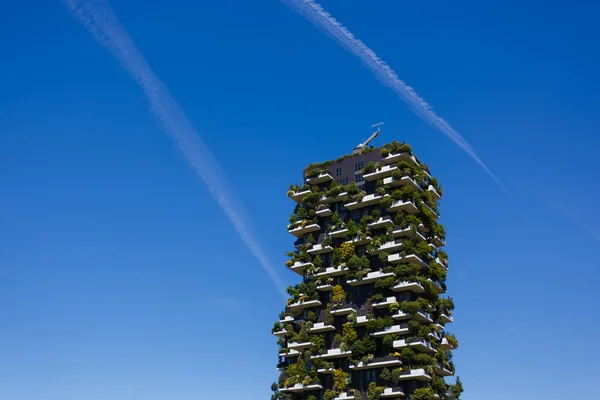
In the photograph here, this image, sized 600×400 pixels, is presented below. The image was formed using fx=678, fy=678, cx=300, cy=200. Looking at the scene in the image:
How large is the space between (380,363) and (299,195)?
1188 inches

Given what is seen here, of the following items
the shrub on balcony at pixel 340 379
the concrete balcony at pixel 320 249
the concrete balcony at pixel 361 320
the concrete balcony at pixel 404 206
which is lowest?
the shrub on balcony at pixel 340 379

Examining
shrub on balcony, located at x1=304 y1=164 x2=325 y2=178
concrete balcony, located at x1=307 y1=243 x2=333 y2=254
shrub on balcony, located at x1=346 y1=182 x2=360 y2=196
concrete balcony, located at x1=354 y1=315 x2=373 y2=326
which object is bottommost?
concrete balcony, located at x1=354 y1=315 x2=373 y2=326

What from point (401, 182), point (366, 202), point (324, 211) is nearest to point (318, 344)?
point (324, 211)

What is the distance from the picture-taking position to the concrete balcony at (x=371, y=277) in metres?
89.1

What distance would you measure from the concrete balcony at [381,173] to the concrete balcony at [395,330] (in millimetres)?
21941

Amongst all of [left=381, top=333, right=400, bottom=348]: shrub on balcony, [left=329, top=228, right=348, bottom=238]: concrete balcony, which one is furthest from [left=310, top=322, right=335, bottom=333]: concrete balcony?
[left=329, top=228, right=348, bottom=238]: concrete balcony

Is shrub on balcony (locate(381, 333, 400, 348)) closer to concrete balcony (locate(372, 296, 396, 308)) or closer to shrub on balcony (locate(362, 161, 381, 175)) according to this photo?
concrete balcony (locate(372, 296, 396, 308))

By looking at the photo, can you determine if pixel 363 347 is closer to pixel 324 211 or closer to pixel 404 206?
pixel 404 206

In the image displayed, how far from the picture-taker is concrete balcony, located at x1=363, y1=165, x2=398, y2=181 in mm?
95688

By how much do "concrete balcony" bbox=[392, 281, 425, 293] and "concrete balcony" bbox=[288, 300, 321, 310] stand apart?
39.5 ft

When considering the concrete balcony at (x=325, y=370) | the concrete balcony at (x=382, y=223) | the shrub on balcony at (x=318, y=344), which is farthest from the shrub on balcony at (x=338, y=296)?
the concrete balcony at (x=382, y=223)

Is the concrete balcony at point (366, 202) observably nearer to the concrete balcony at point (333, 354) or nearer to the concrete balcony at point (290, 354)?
the concrete balcony at point (333, 354)

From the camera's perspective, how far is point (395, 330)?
85188 mm

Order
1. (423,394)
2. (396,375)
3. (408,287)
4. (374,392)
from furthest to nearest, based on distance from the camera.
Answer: (408,287) < (374,392) < (396,375) < (423,394)
